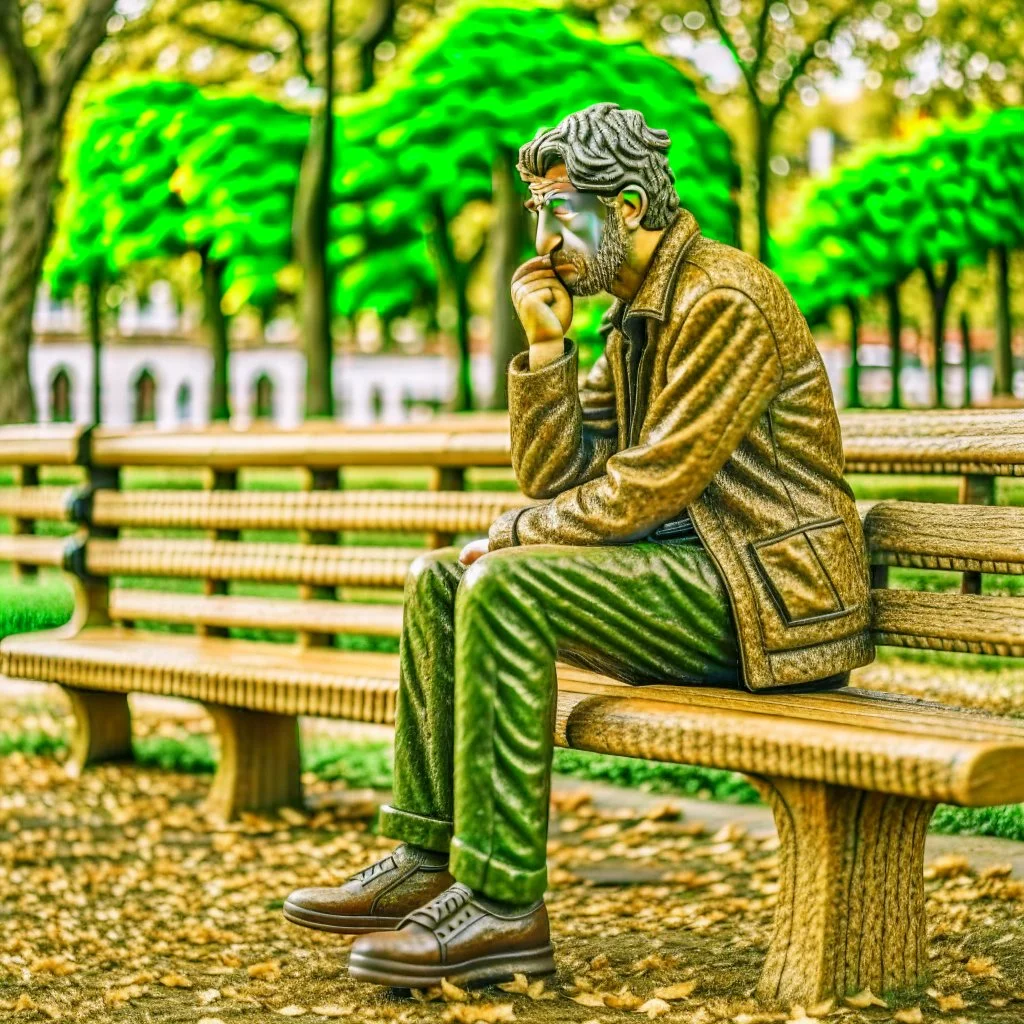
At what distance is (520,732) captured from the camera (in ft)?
11.1

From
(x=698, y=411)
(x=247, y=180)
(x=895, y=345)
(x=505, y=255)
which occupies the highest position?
(x=247, y=180)

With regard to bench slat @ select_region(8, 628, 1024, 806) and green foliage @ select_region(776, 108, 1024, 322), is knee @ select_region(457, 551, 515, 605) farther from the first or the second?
green foliage @ select_region(776, 108, 1024, 322)

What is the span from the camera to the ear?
3635mm

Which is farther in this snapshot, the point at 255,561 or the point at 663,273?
the point at 255,561

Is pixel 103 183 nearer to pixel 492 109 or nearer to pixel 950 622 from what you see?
pixel 492 109

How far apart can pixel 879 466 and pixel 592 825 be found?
174cm

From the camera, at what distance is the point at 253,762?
19.4 feet

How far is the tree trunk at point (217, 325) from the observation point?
86.9ft

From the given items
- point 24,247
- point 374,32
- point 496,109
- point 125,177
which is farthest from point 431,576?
point 125,177

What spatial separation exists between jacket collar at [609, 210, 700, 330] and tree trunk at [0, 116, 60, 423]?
16454mm

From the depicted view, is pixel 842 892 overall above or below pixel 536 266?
below

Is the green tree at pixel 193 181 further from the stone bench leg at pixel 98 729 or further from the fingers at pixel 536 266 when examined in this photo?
the fingers at pixel 536 266

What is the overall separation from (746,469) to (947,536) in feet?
1.88

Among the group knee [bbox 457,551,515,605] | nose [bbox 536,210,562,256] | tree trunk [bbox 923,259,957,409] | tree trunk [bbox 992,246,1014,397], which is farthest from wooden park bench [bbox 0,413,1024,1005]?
tree trunk [bbox 923,259,957,409]
